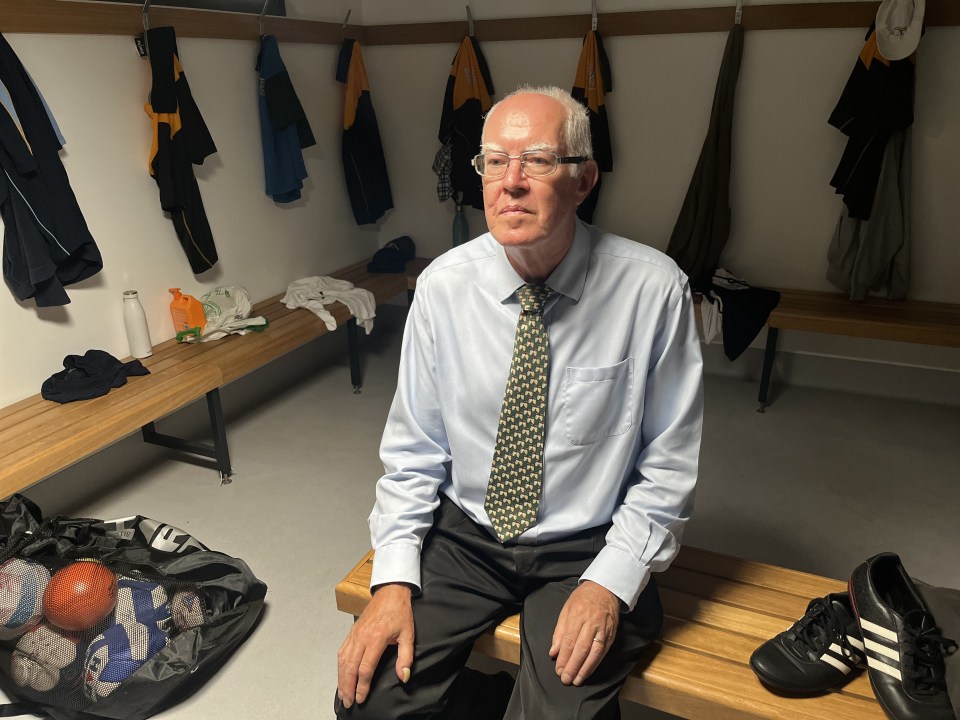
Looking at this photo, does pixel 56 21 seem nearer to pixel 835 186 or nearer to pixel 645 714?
pixel 645 714

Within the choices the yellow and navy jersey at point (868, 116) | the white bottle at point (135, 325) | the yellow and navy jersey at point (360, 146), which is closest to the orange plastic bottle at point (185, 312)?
the white bottle at point (135, 325)

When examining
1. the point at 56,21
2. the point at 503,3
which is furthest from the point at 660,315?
the point at 503,3

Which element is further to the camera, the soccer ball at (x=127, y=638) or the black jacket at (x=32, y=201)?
the black jacket at (x=32, y=201)

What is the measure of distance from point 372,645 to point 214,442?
72.9 inches

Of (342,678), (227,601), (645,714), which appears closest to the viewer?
(342,678)

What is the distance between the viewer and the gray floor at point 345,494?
2156mm

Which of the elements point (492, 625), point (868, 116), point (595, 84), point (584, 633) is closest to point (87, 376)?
point (492, 625)

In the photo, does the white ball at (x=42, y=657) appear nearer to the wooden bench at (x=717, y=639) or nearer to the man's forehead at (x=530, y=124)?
the wooden bench at (x=717, y=639)

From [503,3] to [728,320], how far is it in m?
2.09

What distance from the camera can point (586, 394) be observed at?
1.48 meters

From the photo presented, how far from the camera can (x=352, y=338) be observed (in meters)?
3.82

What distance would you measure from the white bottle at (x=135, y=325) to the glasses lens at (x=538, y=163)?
6.95 feet

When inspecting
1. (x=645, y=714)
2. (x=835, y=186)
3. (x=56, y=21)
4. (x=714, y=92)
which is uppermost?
(x=56, y=21)

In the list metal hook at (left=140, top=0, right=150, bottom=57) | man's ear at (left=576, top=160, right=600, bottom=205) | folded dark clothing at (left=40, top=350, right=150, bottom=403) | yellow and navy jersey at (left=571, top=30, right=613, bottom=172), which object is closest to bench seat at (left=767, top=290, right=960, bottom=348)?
yellow and navy jersey at (left=571, top=30, right=613, bottom=172)
